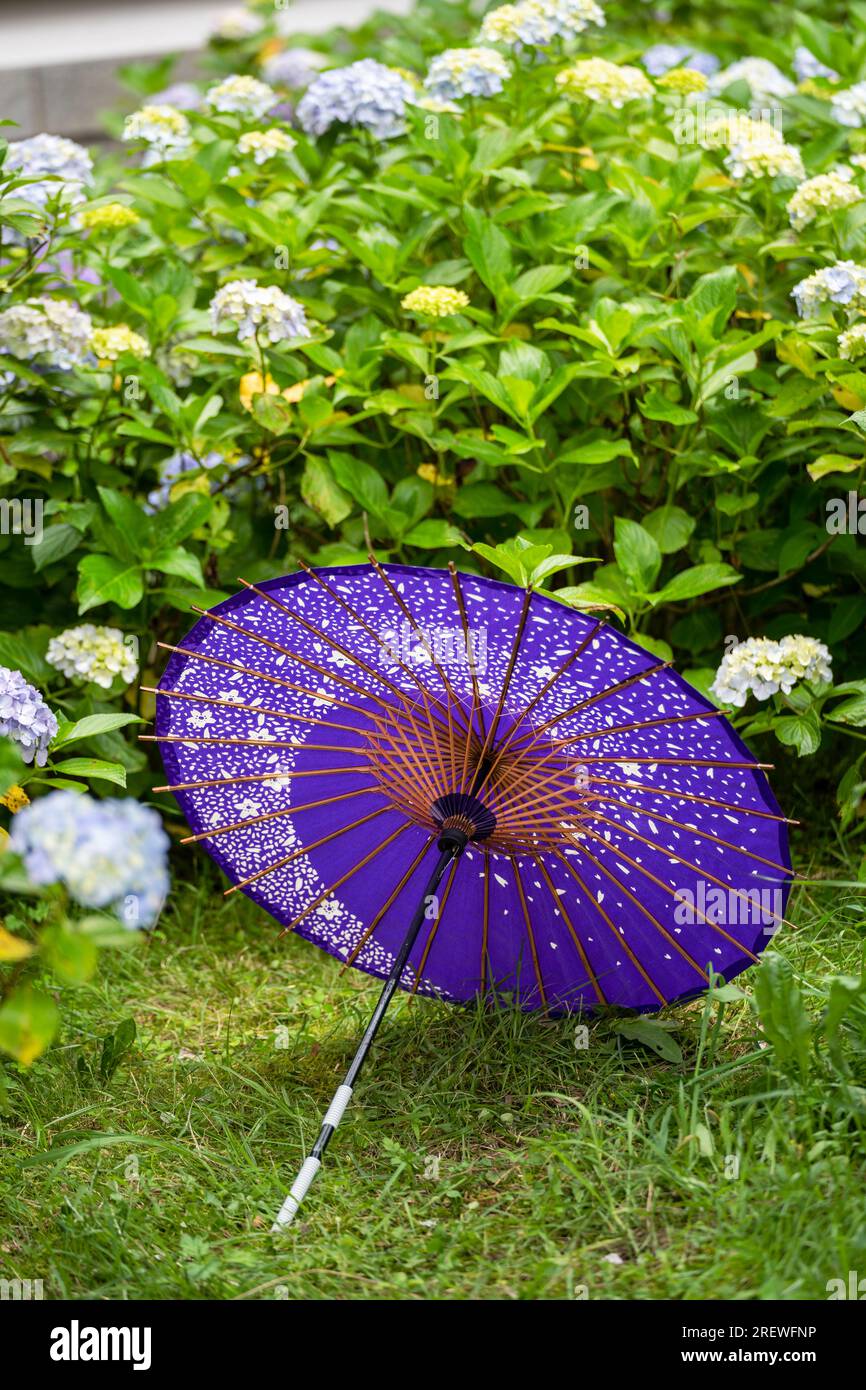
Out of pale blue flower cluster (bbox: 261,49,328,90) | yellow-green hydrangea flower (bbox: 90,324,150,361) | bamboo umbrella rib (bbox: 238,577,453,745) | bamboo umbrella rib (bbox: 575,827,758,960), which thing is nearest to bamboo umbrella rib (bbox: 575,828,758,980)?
bamboo umbrella rib (bbox: 575,827,758,960)

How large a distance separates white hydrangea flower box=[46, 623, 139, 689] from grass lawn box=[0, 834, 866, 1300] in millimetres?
622

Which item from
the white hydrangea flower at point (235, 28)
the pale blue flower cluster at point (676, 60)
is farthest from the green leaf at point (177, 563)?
the white hydrangea flower at point (235, 28)

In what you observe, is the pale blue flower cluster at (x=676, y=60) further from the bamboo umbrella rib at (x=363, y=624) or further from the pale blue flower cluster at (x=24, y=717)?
the pale blue flower cluster at (x=24, y=717)

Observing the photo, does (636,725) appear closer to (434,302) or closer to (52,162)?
(434,302)

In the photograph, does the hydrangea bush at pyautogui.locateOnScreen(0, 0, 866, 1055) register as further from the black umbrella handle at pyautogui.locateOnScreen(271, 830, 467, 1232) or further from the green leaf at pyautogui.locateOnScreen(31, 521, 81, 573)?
the black umbrella handle at pyautogui.locateOnScreen(271, 830, 467, 1232)

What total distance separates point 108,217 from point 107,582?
0.86 meters

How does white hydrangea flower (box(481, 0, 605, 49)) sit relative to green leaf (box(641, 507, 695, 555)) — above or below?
above

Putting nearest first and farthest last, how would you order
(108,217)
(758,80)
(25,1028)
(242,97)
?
(25,1028)
(108,217)
(242,97)
(758,80)

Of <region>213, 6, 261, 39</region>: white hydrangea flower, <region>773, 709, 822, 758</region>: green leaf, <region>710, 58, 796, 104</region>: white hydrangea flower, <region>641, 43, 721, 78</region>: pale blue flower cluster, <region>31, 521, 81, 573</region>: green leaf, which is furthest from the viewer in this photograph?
<region>213, 6, 261, 39</region>: white hydrangea flower

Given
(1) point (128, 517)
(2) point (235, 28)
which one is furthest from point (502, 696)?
(2) point (235, 28)

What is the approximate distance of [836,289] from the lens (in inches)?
104

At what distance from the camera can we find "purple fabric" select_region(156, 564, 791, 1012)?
78.8 inches
